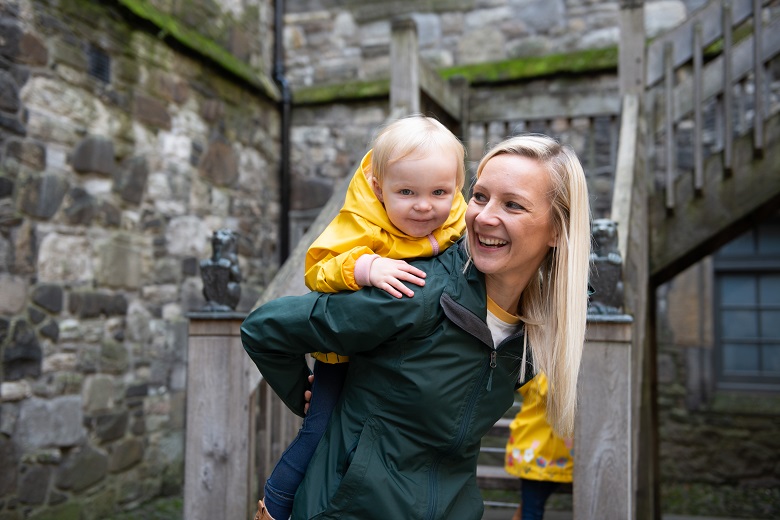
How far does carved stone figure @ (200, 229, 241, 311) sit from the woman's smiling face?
1511 millimetres

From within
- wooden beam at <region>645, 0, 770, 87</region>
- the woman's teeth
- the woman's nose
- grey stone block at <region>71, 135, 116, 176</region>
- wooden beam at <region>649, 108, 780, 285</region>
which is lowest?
the woman's teeth

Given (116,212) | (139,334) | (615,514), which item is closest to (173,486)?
(139,334)

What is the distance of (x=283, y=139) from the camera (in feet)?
24.5

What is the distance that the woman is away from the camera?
149 cm

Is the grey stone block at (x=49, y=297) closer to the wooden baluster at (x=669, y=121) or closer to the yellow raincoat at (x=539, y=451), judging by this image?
the yellow raincoat at (x=539, y=451)

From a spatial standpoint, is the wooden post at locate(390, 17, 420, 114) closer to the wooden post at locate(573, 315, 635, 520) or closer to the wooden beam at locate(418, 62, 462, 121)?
the wooden beam at locate(418, 62, 462, 121)

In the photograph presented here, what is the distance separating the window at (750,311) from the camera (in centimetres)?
664

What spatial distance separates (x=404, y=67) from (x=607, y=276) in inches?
86.4

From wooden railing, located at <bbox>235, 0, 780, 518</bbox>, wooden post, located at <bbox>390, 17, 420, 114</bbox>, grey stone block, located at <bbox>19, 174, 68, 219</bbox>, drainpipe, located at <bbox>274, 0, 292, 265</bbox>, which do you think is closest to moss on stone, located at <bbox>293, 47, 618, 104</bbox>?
drainpipe, located at <bbox>274, 0, 292, 265</bbox>

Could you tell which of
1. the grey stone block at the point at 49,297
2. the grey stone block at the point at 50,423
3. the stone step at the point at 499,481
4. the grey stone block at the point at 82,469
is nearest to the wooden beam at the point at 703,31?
the stone step at the point at 499,481

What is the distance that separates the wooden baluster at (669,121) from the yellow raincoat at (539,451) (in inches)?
67.3

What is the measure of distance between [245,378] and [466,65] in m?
5.04

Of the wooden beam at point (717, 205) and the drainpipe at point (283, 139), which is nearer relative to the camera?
the wooden beam at point (717, 205)

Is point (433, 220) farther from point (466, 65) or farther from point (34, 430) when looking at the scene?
point (466, 65)
